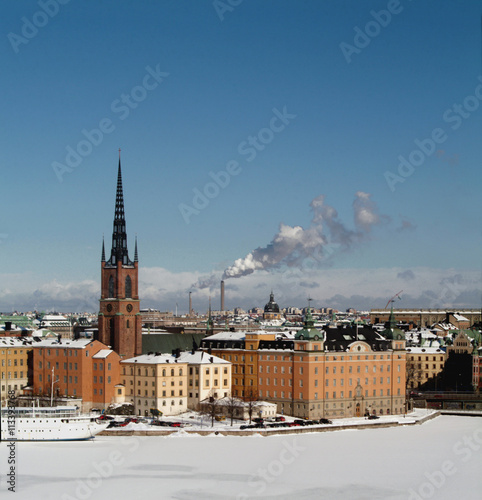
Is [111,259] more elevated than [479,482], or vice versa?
[111,259]

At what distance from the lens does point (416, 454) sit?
2371 inches

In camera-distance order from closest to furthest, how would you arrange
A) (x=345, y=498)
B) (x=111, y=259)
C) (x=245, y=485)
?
1. (x=345, y=498)
2. (x=245, y=485)
3. (x=111, y=259)

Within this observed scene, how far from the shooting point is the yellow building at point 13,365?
86.9 metres

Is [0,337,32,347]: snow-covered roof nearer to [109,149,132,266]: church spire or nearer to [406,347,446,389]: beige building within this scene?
[109,149,132,266]: church spire

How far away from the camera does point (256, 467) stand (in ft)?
180

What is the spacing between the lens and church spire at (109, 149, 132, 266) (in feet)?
296

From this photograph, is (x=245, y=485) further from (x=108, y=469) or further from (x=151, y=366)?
(x=151, y=366)

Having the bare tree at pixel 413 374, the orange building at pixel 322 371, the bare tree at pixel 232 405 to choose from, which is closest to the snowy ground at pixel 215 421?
the bare tree at pixel 232 405

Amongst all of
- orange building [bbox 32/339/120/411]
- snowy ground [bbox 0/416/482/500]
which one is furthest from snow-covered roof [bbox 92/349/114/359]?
snowy ground [bbox 0/416/482/500]

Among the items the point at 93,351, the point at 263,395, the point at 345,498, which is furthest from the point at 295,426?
the point at 345,498

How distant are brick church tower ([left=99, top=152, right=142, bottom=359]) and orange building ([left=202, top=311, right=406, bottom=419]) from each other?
30.1 ft

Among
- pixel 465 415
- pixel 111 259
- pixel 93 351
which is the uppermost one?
pixel 111 259

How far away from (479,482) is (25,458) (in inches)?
1039

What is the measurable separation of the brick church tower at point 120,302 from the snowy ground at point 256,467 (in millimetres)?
21074
